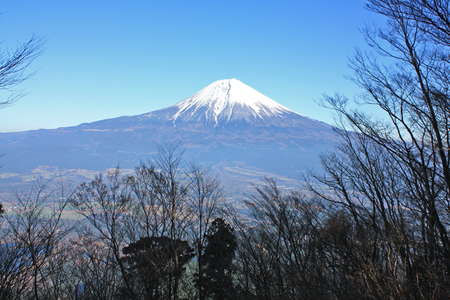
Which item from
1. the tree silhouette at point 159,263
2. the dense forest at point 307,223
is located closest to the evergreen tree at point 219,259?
the dense forest at point 307,223

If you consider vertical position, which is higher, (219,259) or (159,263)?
(159,263)

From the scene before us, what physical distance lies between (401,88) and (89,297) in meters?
12.4

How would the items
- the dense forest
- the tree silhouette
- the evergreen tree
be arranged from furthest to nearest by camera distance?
the evergreen tree, the tree silhouette, the dense forest

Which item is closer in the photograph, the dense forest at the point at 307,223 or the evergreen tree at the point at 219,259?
the dense forest at the point at 307,223

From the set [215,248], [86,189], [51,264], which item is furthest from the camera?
[215,248]

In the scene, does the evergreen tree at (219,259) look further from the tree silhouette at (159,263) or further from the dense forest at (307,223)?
the tree silhouette at (159,263)

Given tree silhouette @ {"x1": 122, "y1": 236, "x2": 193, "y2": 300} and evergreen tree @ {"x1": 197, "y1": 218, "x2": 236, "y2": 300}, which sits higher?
tree silhouette @ {"x1": 122, "y1": 236, "x2": 193, "y2": 300}

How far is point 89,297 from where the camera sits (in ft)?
41.1

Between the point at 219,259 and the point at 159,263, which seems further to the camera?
the point at 219,259

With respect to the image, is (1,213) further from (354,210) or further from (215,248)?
(215,248)

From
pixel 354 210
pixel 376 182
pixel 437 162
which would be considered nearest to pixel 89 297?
pixel 354 210

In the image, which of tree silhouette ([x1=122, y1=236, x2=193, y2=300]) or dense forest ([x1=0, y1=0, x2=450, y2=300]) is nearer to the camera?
dense forest ([x1=0, y1=0, x2=450, y2=300])

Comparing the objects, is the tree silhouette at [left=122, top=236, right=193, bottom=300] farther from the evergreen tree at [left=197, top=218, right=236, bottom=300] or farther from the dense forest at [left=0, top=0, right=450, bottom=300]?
the evergreen tree at [left=197, top=218, right=236, bottom=300]

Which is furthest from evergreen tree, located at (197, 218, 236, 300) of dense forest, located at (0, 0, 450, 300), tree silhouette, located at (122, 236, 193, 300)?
tree silhouette, located at (122, 236, 193, 300)
